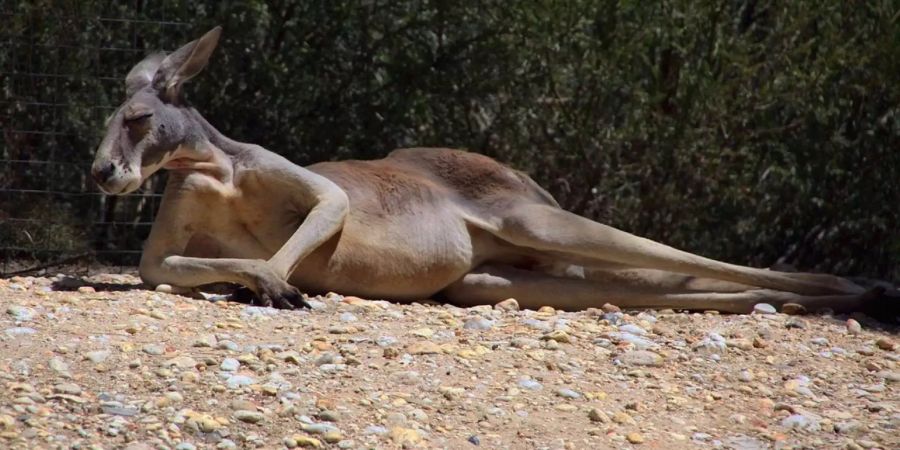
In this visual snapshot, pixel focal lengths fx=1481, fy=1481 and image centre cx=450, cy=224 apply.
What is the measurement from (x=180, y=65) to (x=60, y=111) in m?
1.93

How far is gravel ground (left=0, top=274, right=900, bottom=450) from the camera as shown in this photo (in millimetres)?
4723

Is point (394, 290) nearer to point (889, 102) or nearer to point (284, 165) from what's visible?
point (284, 165)

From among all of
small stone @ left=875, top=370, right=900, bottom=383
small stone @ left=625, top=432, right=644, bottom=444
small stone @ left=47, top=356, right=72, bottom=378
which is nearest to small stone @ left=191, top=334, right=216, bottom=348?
small stone @ left=47, top=356, right=72, bottom=378

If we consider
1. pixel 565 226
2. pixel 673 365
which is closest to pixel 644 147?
pixel 565 226

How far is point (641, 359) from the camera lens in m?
5.80

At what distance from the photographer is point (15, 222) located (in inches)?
339

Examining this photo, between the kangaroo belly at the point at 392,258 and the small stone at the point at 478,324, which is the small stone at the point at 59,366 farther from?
the kangaroo belly at the point at 392,258

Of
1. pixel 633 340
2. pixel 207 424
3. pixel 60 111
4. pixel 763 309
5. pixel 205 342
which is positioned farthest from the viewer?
pixel 60 111

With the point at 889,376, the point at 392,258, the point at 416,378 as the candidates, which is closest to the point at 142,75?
the point at 392,258

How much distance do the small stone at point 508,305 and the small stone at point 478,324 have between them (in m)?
0.64

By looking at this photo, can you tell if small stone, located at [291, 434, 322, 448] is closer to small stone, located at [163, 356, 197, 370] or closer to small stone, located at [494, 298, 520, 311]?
small stone, located at [163, 356, 197, 370]

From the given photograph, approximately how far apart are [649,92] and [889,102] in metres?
1.44

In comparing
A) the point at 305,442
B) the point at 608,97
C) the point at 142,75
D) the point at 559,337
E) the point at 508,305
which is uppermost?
the point at 608,97

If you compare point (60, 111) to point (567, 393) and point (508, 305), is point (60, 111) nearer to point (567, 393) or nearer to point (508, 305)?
point (508, 305)
